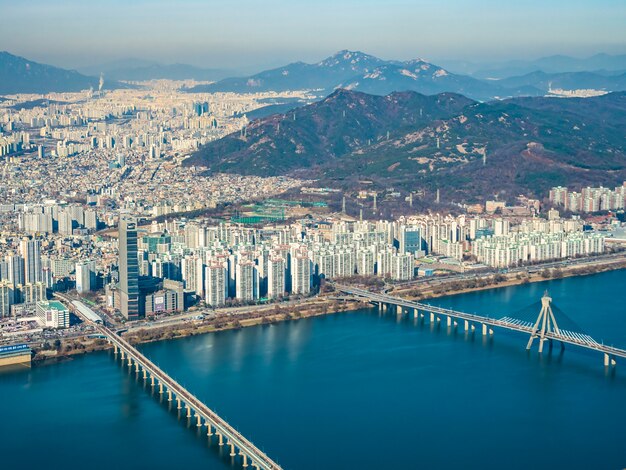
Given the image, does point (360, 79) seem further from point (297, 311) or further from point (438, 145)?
point (297, 311)

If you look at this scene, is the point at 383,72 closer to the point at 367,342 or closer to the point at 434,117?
the point at 434,117

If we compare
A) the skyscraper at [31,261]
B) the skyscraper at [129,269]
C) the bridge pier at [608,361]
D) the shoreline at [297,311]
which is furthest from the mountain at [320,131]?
the bridge pier at [608,361]

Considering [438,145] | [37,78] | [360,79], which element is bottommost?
[438,145]

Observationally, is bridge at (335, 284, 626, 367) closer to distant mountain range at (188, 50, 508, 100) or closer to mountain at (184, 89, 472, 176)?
mountain at (184, 89, 472, 176)

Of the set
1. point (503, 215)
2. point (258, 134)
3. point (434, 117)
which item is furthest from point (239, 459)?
point (434, 117)

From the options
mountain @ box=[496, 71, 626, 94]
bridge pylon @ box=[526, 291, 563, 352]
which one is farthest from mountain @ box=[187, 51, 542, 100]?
bridge pylon @ box=[526, 291, 563, 352]

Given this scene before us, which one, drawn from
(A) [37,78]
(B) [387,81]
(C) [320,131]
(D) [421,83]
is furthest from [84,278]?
(A) [37,78]

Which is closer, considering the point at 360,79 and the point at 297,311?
the point at 297,311
